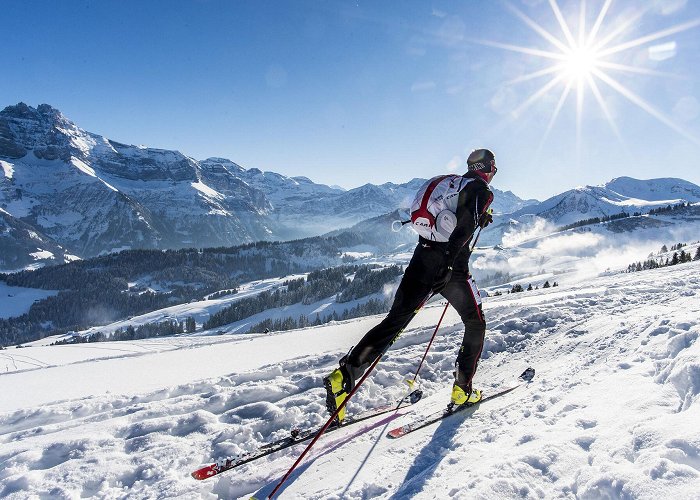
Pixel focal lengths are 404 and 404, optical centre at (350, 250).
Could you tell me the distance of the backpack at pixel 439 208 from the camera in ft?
18.9

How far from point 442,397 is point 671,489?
4.15m

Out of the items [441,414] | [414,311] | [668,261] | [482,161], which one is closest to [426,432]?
[441,414]

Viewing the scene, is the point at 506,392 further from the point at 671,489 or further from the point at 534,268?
the point at 534,268

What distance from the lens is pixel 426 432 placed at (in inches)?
205

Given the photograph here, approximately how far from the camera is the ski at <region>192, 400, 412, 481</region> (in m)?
4.67

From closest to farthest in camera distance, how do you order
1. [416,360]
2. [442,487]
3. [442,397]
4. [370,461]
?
[442,487] < [370,461] < [442,397] < [416,360]

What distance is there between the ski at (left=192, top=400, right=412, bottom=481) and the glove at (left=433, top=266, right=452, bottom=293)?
2.15 metres

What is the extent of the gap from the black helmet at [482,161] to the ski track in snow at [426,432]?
328cm

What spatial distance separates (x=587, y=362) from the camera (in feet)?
20.9

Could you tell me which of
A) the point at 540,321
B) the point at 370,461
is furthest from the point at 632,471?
the point at 540,321

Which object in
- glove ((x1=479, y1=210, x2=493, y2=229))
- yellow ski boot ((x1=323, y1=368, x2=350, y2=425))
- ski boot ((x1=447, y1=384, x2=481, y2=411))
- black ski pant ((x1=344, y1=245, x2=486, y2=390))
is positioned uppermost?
glove ((x1=479, y1=210, x2=493, y2=229))

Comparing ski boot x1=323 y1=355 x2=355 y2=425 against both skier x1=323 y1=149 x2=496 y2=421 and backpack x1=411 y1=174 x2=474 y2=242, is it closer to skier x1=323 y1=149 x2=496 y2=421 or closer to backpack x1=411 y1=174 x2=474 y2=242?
skier x1=323 y1=149 x2=496 y2=421

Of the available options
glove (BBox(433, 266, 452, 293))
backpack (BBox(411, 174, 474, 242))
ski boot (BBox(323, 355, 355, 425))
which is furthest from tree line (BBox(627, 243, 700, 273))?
ski boot (BBox(323, 355, 355, 425))

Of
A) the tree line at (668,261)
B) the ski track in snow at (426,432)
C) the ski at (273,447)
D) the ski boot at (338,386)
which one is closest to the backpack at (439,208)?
the ski boot at (338,386)
